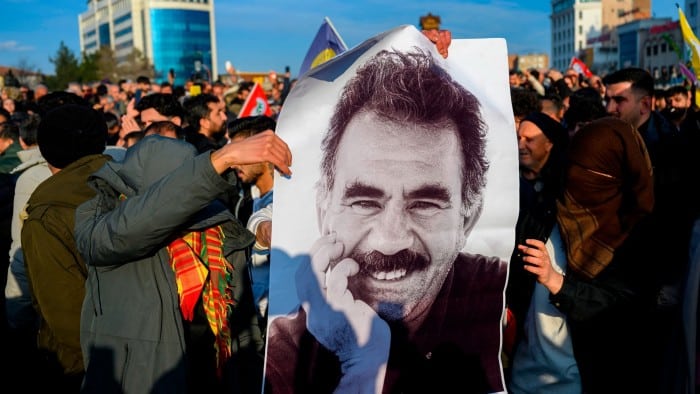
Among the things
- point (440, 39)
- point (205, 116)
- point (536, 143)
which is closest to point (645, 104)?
point (536, 143)

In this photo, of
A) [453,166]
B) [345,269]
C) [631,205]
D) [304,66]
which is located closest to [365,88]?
[453,166]

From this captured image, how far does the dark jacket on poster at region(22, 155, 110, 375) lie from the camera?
2.74 meters

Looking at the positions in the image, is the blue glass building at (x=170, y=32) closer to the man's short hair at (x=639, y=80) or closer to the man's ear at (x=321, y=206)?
the man's short hair at (x=639, y=80)

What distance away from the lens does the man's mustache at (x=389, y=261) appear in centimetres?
206

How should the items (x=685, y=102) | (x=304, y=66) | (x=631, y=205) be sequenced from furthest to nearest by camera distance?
(x=685, y=102) < (x=304, y=66) < (x=631, y=205)

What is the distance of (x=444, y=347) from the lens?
2098 mm

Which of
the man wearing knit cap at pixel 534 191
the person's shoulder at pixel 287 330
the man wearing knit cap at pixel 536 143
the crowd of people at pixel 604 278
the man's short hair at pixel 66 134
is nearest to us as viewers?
the person's shoulder at pixel 287 330

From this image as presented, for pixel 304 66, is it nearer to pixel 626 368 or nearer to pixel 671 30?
pixel 626 368

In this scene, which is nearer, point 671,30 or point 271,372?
point 271,372

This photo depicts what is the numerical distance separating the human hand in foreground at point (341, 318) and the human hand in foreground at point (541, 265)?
0.67 m

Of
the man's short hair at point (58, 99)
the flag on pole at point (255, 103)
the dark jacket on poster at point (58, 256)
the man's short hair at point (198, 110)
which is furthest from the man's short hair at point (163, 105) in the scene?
the dark jacket on poster at point (58, 256)

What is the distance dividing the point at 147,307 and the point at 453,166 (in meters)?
1.11

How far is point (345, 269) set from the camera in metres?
2.04

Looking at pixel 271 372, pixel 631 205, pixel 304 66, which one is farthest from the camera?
pixel 304 66
